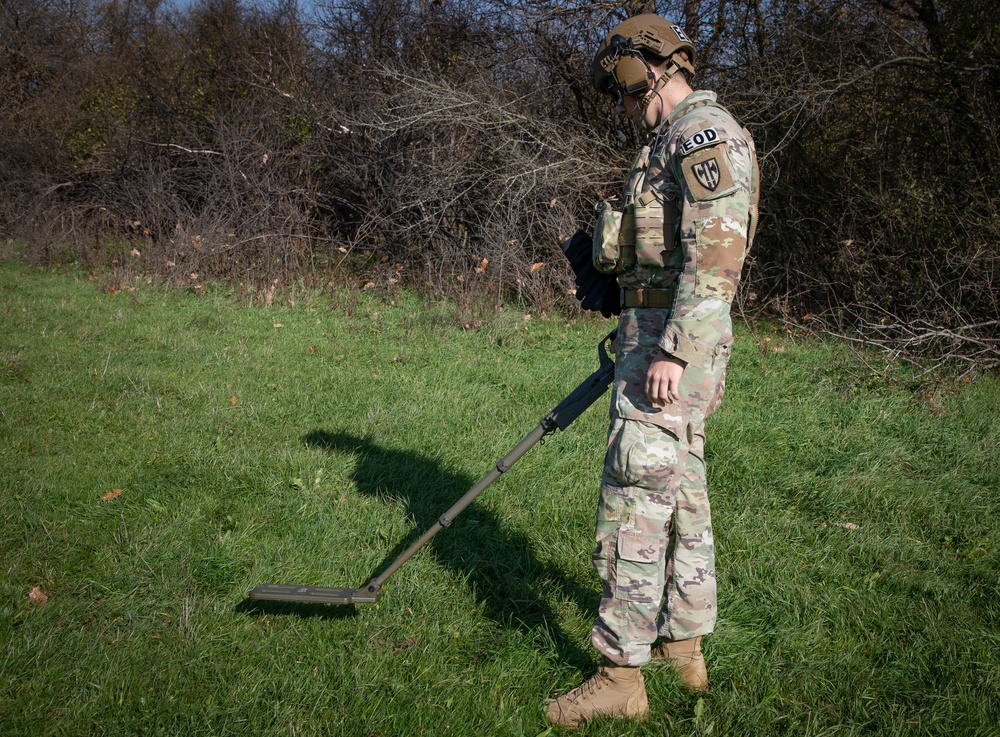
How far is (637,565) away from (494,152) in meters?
7.82

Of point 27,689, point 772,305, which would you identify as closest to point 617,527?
point 27,689

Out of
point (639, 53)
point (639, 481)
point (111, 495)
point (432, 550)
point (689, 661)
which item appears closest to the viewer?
point (639, 481)

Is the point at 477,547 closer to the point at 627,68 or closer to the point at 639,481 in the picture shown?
the point at 639,481

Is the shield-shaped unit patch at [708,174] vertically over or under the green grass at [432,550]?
over

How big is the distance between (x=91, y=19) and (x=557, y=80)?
13657mm

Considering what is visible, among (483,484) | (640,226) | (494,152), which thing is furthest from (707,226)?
(494,152)

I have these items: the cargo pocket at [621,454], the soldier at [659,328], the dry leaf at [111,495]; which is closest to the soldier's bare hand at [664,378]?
the soldier at [659,328]

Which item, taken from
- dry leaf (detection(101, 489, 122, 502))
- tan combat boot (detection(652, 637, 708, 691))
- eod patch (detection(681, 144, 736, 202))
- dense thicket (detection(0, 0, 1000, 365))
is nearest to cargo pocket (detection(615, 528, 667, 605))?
tan combat boot (detection(652, 637, 708, 691))

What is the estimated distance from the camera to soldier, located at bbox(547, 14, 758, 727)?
7.67 feet

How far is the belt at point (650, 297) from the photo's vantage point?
2.56 m

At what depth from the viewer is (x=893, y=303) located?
7777 millimetres

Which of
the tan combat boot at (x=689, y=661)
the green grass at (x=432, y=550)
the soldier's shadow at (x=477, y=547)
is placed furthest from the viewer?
the soldier's shadow at (x=477, y=547)

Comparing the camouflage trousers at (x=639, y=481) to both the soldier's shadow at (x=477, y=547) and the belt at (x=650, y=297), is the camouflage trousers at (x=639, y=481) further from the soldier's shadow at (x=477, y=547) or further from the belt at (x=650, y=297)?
the soldier's shadow at (x=477, y=547)

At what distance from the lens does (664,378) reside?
92.8 inches
